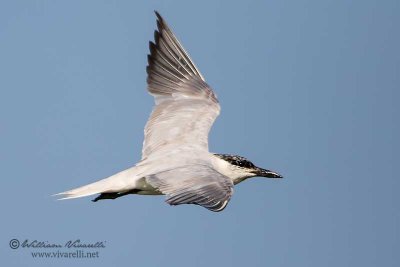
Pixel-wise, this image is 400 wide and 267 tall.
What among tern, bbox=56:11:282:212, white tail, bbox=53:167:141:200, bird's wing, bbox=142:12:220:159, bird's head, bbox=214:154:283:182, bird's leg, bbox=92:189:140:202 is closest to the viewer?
tern, bbox=56:11:282:212

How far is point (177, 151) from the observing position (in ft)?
42.4

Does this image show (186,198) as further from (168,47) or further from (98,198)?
(168,47)

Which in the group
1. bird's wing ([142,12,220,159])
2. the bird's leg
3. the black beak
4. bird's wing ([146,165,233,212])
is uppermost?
bird's wing ([142,12,220,159])

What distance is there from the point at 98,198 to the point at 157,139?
62.2 inches

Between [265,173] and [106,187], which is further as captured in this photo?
[265,173]

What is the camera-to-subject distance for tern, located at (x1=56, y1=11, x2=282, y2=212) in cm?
1080

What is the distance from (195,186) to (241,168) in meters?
2.73

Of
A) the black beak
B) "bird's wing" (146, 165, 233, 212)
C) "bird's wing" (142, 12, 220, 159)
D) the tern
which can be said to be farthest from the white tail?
the black beak

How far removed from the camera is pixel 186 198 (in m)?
10.2

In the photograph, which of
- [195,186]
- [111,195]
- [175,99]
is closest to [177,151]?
[111,195]

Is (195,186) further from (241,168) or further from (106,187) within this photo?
(241,168)

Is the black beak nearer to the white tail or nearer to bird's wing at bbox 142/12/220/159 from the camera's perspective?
bird's wing at bbox 142/12/220/159

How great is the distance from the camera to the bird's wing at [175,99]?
13.6 meters

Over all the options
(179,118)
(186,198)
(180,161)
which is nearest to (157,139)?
(179,118)
